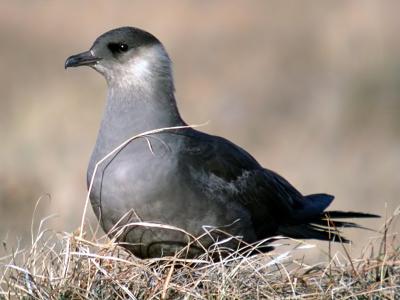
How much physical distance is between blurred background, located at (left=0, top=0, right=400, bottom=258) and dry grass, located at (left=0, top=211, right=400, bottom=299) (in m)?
2.94

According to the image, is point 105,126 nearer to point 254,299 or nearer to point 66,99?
point 254,299

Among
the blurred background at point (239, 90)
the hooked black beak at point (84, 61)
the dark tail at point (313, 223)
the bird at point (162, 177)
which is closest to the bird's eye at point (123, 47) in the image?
the bird at point (162, 177)

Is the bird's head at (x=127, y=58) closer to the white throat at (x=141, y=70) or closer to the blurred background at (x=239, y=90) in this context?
the white throat at (x=141, y=70)

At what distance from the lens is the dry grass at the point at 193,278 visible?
15.7ft

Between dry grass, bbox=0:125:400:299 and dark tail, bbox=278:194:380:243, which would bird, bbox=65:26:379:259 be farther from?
dry grass, bbox=0:125:400:299

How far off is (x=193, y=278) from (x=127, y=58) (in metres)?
1.46

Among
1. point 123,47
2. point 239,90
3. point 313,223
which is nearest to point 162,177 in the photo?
point 123,47

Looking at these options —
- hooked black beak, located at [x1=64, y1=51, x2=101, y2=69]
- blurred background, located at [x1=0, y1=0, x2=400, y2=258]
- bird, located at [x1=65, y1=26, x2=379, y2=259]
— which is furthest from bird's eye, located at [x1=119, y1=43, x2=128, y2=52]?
blurred background, located at [x1=0, y1=0, x2=400, y2=258]

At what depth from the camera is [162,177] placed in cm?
561

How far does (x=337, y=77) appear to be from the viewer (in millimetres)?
13578

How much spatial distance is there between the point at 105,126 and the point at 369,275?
153cm

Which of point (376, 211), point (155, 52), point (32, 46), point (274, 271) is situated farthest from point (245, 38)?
point (274, 271)

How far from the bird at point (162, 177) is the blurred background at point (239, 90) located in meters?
1.97

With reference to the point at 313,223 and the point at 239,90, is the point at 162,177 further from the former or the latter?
the point at 239,90
